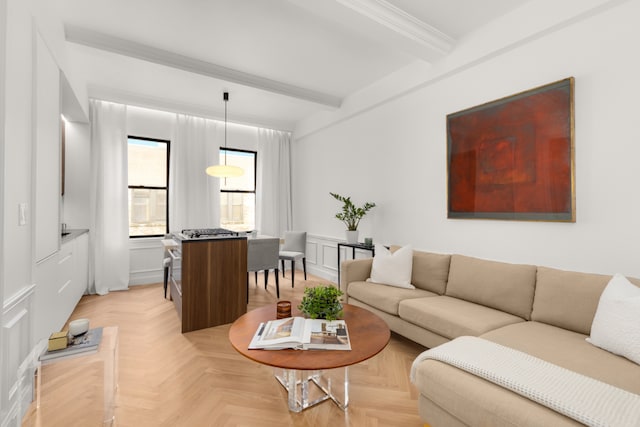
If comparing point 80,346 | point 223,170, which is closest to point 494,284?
point 80,346

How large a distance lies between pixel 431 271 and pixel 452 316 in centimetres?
78

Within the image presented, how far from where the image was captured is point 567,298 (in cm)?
200

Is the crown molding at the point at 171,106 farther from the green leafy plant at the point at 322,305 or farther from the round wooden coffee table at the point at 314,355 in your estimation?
the green leafy plant at the point at 322,305

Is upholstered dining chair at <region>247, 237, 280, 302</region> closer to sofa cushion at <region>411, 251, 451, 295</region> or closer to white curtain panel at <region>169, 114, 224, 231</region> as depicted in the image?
white curtain panel at <region>169, 114, 224, 231</region>

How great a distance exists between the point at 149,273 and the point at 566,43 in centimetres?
568

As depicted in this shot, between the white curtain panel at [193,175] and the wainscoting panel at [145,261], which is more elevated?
the white curtain panel at [193,175]

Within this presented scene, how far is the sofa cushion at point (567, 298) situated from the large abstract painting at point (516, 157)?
482 mm

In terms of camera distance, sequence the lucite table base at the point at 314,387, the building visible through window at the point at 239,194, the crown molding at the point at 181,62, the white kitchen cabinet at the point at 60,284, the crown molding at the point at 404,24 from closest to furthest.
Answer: the lucite table base at the point at 314,387 → the white kitchen cabinet at the point at 60,284 → the crown molding at the point at 404,24 → the crown molding at the point at 181,62 → the building visible through window at the point at 239,194

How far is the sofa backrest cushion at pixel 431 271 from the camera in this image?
Result: 112 inches

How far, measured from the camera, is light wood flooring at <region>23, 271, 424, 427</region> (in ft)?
5.62

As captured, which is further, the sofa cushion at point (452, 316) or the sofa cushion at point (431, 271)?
the sofa cushion at point (431, 271)

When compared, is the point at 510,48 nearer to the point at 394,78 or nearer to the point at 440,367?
the point at 394,78

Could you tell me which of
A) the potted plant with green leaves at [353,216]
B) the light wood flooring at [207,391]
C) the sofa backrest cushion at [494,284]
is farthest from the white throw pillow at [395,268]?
the potted plant with green leaves at [353,216]

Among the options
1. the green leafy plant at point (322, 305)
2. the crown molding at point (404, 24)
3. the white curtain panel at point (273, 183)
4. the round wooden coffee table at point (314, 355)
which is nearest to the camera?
the round wooden coffee table at point (314, 355)
